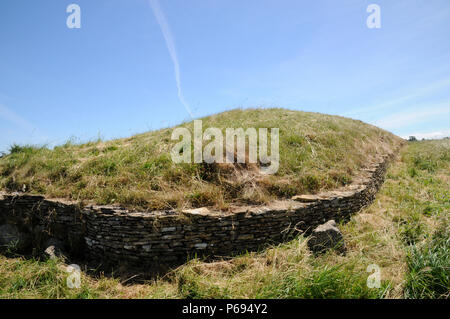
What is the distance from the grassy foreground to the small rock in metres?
0.17

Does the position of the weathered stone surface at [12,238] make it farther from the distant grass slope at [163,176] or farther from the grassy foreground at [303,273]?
the distant grass slope at [163,176]

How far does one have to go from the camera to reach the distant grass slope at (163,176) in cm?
461

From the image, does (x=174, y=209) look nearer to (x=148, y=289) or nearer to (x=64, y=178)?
(x=148, y=289)

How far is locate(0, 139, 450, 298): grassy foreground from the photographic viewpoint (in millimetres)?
2994

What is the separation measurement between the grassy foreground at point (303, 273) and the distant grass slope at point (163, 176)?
3.79 feet

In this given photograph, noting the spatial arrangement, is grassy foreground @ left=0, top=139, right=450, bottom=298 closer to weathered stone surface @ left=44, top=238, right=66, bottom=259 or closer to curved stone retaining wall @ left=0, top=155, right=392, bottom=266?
weathered stone surface @ left=44, top=238, right=66, bottom=259

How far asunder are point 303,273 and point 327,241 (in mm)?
1143

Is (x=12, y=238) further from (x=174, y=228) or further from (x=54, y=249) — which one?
(x=174, y=228)

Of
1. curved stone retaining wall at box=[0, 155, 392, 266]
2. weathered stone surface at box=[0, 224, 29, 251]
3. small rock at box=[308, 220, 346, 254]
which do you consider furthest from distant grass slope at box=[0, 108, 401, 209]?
small rock at box=[308, 220, 346, 254]

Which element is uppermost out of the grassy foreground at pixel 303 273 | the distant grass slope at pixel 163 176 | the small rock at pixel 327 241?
the distant grass slope at pixel 163 176

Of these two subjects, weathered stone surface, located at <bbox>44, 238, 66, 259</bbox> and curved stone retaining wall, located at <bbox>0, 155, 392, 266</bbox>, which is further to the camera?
weathered stone surface, located at <bbox>44, 238, 66, 259</bbox>

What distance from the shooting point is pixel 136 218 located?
160 inches

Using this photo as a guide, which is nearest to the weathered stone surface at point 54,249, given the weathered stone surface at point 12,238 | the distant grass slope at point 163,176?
the weathered stone surface at point 12,238

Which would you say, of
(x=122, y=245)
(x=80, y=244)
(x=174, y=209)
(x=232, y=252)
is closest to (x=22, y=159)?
(x=80, y=244)
